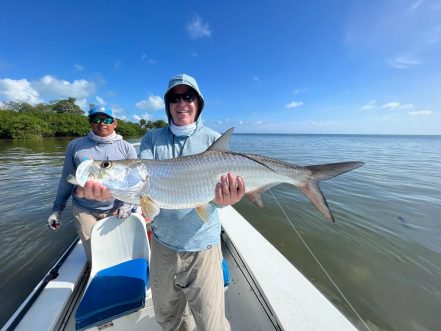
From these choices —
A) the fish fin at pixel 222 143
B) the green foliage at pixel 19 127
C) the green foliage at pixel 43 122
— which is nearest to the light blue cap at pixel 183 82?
the fish fin at pixel 222 143

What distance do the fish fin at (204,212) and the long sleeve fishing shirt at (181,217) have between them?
2.2 inches

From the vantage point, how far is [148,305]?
Answer: 303 centimetres

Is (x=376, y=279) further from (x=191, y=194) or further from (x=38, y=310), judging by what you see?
(x=38, y=310)

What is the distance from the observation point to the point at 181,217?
2.12 m

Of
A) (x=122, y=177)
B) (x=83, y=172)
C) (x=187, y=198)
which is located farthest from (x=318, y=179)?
(x=83, y=172)

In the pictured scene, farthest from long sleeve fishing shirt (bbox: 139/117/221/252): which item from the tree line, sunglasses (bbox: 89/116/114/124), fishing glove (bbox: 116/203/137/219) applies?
the tree line

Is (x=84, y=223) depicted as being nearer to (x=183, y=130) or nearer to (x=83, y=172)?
(x=83, y=172)

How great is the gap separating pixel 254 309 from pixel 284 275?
23.0 inches

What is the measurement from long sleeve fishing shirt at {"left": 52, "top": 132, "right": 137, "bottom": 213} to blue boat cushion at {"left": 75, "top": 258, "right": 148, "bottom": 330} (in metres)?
1.08

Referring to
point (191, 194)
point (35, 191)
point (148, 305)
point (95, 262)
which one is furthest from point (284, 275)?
point (35, 191)

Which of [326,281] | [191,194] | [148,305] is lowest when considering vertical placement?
[326,281]

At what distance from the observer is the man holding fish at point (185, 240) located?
2.05m

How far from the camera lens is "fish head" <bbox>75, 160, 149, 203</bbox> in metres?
2.05

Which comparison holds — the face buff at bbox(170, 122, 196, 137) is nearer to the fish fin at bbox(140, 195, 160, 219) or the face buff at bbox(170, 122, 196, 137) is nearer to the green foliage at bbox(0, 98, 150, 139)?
the fish fin at bbox(140, 195, 160, 219)
